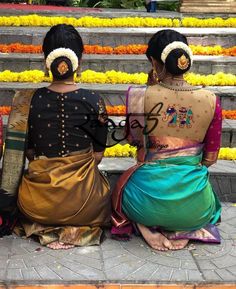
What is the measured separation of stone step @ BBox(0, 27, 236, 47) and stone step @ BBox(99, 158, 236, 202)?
108 inches

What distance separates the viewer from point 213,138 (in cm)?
402

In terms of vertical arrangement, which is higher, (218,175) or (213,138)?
(213,138)

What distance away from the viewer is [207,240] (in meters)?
4.11

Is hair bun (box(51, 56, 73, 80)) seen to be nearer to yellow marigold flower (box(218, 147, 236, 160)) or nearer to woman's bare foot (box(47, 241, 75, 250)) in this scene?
woman's bare foot (box(47, 241, 75, 250))

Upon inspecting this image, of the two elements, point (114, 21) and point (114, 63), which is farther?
point (114, 21)

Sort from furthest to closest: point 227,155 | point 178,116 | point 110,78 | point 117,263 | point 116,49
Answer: point 116,49 → point 110,78 → point 227,155 → point 178,116 → point 117,263

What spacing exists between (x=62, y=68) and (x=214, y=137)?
1237 mm

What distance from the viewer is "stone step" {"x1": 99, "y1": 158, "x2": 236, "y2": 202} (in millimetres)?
4742

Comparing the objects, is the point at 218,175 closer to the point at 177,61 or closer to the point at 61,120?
the point at 177,61

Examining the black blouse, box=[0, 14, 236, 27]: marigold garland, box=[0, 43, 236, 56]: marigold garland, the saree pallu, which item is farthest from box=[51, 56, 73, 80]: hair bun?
box=[0, 14, 236, 27]: marigold garland

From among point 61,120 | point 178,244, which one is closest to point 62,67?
point 61,120

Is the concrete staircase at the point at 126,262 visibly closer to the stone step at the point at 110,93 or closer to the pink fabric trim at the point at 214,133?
the pink fabric trim at the point at 214,133

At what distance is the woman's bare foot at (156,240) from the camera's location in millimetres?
3996

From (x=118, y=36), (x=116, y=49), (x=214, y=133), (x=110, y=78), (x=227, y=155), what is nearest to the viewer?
(x=214, y=133)
